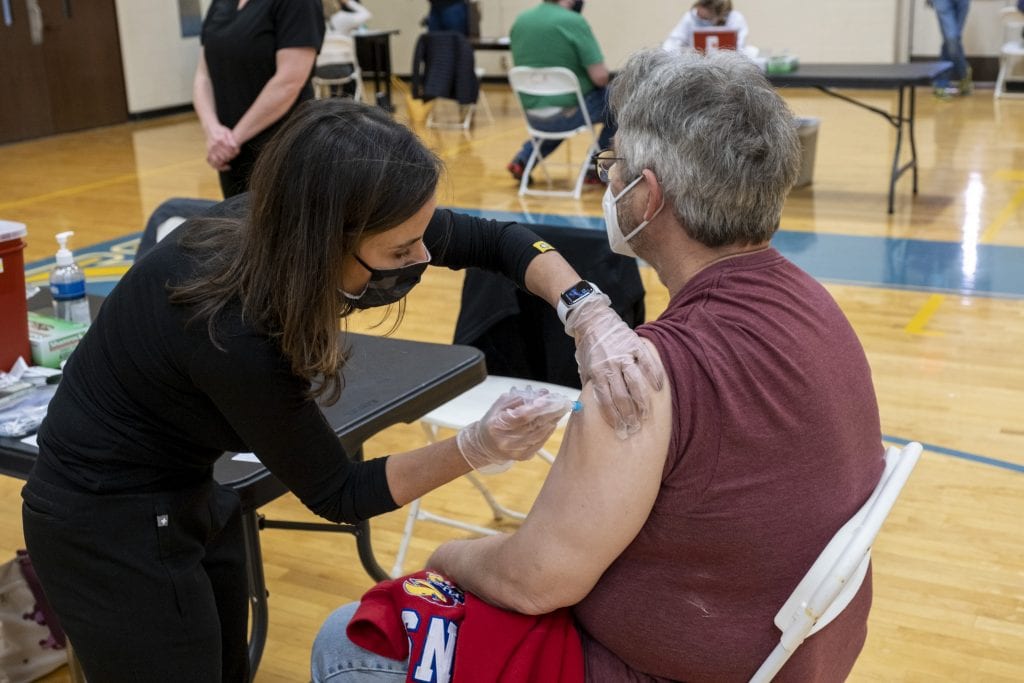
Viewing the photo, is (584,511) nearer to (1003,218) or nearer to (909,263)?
(909,263)

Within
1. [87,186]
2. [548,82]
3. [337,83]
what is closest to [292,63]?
[548,82]

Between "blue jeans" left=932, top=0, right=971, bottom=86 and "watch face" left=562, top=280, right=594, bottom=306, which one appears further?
"blue jeans" left=932, top=0, right=971, bottom=86

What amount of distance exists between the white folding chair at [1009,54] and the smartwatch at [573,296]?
9.80 meters

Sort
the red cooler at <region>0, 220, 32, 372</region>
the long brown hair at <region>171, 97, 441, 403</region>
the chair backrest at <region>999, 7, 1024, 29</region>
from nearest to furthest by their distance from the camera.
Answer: the long brown hair at <region>171, 97, 441, 403</region>, the red cooler at <region>0, 220, 32, 372</region>, the chair backrest at <region>999, 7, 1024, 29</region>

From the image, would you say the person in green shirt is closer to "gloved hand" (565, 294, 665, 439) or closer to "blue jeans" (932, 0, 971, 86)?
"blue jeans" (932, 0, 971, 86)

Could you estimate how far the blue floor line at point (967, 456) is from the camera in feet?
10.7

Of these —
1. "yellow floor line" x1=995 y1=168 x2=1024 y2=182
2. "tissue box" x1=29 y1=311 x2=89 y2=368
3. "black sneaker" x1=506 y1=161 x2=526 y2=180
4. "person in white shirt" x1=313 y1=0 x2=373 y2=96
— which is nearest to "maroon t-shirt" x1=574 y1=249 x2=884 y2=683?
"tissue box" x1=29 y1=311 x2=89 y2=368

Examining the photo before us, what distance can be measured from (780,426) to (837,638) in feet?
1.08

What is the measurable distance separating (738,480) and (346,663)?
1.97 ft

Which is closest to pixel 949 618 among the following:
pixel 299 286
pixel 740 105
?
pixel 740 105

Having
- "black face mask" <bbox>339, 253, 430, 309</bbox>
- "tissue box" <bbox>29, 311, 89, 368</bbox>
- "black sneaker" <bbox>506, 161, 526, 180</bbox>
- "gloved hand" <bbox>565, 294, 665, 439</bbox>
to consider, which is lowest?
"black sneaker" <bbox>506, 161, 526, 180</bbox>

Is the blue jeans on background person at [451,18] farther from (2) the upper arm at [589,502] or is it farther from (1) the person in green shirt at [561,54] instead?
(2) the upper arm at [589,502]

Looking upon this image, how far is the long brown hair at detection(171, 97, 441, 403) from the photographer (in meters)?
1.35

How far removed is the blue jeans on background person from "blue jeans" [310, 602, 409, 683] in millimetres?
9571
